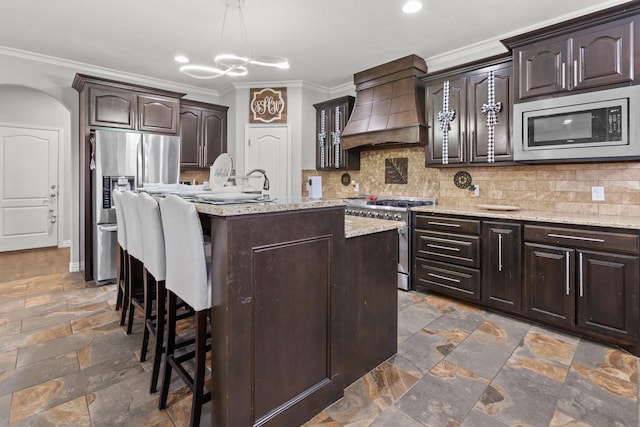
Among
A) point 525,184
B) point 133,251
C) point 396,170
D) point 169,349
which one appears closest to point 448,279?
point 525,184

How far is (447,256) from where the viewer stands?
341cm

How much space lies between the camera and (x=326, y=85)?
17.8 ft

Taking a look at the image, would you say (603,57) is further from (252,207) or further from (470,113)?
(252,207)

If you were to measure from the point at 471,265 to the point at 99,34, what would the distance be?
4452 mm

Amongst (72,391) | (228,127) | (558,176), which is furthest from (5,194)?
(558,176)

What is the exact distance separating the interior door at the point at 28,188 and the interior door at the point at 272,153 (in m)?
3.75

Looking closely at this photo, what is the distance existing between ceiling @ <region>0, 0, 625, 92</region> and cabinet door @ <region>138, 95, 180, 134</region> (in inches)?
18.0

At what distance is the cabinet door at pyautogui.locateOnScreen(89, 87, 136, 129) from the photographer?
3963 mm

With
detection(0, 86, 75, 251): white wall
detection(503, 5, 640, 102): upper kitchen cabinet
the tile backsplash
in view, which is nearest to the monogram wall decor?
the tile backsplash

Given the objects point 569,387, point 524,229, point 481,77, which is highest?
point 481,77

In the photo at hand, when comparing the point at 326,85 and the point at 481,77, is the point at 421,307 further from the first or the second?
the point at 326,85

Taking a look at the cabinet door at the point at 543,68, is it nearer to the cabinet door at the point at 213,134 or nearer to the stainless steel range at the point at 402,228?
the stainless steel range at the point at 402,228

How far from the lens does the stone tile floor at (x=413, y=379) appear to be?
1.73 meters

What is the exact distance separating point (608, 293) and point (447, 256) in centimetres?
127
